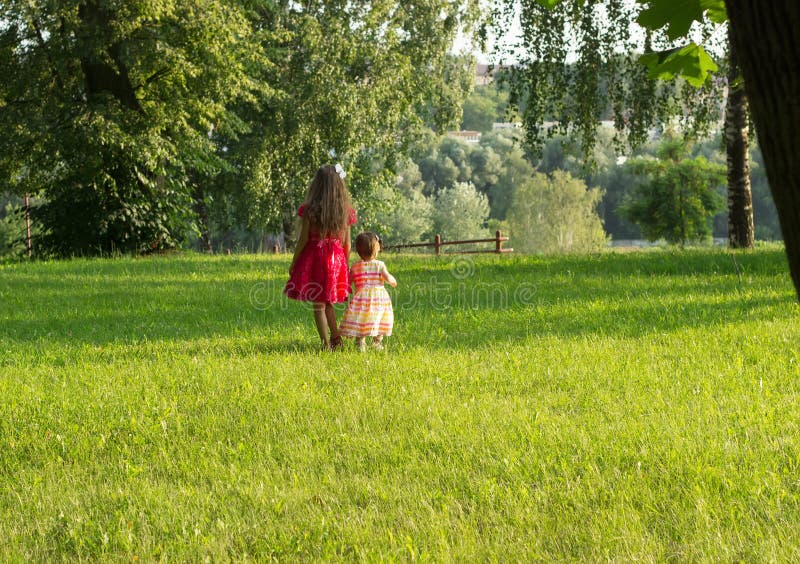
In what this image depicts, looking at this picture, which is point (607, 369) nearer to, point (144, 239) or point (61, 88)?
point (144, 239)

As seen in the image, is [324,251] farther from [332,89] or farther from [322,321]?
[332,89]

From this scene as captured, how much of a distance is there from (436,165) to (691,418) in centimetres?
9846

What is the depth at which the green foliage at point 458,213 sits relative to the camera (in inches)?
3489

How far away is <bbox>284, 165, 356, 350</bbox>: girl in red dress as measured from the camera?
7.81m

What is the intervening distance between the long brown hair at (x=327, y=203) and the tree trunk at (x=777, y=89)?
605 centimetres

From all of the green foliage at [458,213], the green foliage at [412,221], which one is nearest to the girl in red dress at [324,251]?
the green foliage at [412,221]

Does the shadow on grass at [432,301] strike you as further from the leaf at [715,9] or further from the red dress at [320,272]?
the leaf at [715,9]

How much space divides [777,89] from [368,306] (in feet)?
20.1

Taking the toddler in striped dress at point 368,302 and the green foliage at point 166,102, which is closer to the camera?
the toddler in striped dress at point 368,302

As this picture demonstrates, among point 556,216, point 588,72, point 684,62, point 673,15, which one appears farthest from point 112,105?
point 556,216

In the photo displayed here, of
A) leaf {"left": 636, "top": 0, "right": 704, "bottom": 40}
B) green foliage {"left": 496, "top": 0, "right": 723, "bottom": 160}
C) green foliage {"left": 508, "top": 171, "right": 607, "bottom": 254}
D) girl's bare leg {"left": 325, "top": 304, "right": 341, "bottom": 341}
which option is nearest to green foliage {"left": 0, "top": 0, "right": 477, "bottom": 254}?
green foliage {"left": 496, "top": 0, "right": 723, "bottom": 160}

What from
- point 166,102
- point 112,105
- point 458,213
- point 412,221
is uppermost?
point 166,102

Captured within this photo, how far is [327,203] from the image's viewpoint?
779cm

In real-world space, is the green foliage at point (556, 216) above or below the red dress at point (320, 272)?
above
